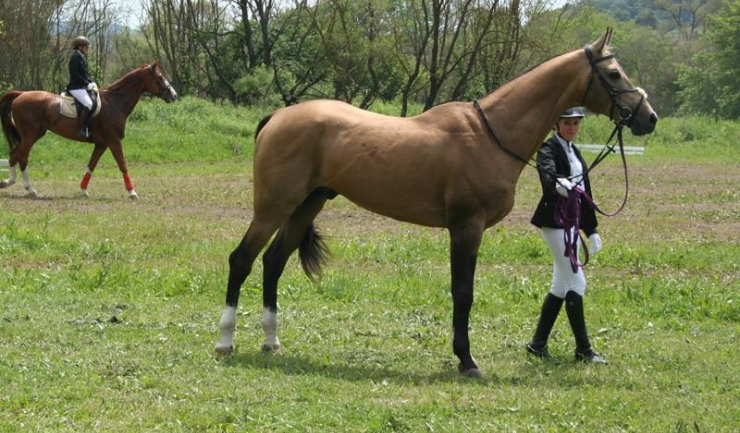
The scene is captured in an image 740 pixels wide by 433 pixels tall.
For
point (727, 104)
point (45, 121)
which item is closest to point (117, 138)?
point (45, 121)

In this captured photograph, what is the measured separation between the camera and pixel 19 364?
7.39 metres

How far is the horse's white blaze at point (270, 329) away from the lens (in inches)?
328

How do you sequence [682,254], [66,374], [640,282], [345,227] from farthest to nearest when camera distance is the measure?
[345,227] < [682,254] < [640,282] < [66,374]

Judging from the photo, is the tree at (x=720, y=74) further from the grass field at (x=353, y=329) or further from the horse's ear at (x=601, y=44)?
the horse's ear at (x=601, y=44)

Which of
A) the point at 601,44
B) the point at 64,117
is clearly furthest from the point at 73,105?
the point at 601,44

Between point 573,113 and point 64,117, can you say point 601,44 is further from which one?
point 64,117

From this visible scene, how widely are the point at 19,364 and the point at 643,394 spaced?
435 cm

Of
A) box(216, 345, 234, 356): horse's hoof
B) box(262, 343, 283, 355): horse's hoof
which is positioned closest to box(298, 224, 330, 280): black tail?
box(262, 343, 283, 355): horse's hoof

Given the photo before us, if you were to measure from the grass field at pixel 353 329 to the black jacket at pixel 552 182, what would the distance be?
1110mm

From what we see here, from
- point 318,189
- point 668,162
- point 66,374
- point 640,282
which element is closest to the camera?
point 66,374

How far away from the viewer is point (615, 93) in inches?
305

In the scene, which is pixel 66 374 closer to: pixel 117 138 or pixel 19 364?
pixel 19 364

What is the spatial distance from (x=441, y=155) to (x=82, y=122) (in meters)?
13.7

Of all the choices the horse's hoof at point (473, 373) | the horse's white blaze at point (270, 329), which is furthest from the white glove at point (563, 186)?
the horse's white blaze at point (270, 329)
